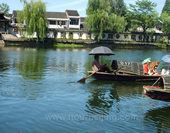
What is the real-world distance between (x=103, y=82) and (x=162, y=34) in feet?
219

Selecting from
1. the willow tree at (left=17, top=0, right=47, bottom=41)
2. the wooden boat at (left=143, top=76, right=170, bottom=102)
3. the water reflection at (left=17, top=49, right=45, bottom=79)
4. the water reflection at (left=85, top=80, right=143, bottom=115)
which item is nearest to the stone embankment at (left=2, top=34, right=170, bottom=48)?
the willow tree at (left=17, top=0, right=47, bottom=41)

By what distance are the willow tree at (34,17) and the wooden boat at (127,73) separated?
43.1 m

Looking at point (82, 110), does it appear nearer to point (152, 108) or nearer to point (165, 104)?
point (152, 108)

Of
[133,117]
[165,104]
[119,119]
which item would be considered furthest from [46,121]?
[165,104]

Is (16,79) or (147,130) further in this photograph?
(16,79)

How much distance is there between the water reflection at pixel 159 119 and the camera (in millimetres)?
9758

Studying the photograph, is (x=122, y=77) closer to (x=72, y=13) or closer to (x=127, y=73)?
(x=127, y=73)

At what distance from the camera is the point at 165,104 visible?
41.0 ft

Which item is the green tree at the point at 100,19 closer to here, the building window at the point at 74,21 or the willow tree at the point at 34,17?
the building window at the point at 74,21

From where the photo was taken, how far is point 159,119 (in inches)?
419

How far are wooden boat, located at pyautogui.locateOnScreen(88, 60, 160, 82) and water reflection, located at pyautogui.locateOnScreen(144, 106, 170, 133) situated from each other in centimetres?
587

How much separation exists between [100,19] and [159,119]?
183 ft

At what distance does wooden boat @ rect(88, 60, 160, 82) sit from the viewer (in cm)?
1762

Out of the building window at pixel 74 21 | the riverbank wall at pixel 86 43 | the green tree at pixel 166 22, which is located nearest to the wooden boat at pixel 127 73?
the riverbank wall at pixel 86 43
